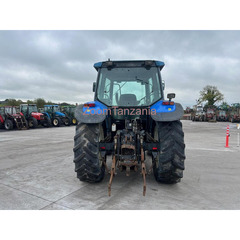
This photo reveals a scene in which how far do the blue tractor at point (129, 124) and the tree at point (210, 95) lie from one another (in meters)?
57.8

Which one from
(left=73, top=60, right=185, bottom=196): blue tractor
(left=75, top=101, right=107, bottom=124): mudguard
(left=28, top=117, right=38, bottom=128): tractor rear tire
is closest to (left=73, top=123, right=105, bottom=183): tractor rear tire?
(left=73, top=60, right=185, bottom=196): blue tractor

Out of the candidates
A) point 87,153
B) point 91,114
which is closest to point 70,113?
point 91,114

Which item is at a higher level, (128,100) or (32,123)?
(128,100)

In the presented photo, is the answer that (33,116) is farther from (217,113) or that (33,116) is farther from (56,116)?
(217,113)

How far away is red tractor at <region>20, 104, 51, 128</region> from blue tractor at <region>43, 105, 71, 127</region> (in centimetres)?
105

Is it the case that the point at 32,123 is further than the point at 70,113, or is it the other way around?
the point at 70,113

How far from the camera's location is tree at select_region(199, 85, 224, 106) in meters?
55.3

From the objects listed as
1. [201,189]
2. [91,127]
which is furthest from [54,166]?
[201,189]

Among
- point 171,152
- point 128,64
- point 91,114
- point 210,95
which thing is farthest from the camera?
point 210,95

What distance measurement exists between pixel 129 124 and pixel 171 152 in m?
0.88

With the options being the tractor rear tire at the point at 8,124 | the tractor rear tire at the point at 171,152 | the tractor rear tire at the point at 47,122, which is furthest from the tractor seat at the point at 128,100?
the tractor rear tire at the point at 47,122

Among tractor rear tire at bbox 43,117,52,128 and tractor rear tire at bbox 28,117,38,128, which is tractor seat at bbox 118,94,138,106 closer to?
tractor rear tire at bbox 28,117,38,128

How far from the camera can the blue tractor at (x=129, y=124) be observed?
3057 mm

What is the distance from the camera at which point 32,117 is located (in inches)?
651
